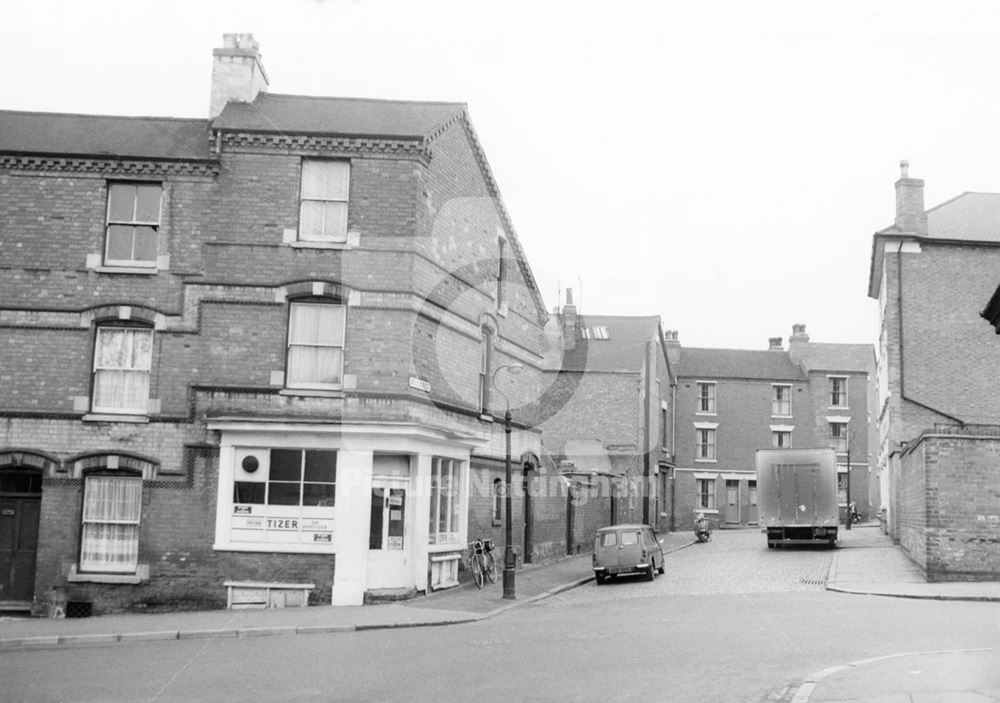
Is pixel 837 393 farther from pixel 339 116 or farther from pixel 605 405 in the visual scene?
pixel 339 116

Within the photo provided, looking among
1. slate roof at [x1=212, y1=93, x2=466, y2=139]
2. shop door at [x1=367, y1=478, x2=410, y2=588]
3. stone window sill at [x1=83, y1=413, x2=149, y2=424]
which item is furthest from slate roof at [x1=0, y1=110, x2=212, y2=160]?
shop door at [x1=367, y1=478, x2=410, y2=588]

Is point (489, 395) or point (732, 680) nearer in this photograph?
point (732, 680)

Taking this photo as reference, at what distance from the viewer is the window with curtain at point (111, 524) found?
2208 cm

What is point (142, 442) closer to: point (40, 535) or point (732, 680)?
point (40, 535)

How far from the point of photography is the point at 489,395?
28219 millimetres

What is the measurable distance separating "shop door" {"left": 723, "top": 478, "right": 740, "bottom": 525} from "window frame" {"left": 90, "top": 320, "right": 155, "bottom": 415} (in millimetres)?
41382

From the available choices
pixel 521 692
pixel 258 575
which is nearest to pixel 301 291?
pixel 258 575

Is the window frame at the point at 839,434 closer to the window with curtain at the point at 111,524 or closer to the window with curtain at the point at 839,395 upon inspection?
the window with curtain at the point at 839,395

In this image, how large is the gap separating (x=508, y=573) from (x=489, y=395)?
259 inches

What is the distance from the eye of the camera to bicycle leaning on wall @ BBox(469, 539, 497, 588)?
2509 centimetres

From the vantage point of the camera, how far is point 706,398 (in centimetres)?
5981

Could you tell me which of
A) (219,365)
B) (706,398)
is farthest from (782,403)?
(219,365)

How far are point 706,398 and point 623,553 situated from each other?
34.4 meters

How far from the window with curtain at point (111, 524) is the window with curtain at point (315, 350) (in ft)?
13.7
